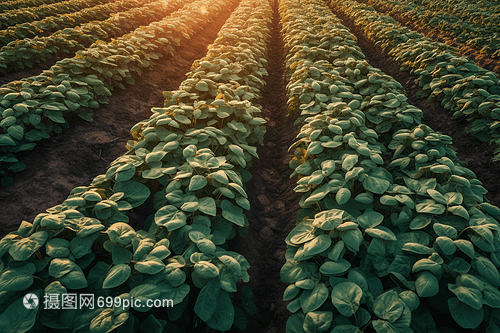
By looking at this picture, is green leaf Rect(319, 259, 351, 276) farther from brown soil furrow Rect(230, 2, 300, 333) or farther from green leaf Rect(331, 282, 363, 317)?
brown soil furrow Rect(230, 2, 300, 333)

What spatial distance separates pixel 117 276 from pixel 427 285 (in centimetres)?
220

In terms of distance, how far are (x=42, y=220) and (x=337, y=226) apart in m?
2.37

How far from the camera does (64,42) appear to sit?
628cm

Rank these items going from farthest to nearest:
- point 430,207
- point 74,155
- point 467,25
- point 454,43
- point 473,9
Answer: point 473,9, point 467,25, point 454,43, point 74,155, point 430,207

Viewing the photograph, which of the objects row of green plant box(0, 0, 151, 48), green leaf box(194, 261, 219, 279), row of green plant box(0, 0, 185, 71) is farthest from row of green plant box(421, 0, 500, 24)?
row of green plant box(0, 0, 151, 48)

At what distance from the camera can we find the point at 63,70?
4.63 metres

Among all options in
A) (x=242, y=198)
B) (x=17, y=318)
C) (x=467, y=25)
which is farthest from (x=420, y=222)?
(x=467, y=25)

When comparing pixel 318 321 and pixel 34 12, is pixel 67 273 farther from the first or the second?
pixel 34 12

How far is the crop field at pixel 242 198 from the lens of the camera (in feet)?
5.48

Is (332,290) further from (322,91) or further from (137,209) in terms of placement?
(322,91)

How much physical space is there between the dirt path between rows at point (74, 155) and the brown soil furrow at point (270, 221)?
1.52 meters

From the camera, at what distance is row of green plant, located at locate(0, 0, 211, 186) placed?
3477 mm

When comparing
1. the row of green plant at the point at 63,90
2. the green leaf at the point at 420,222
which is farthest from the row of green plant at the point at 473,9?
the row of green plant at the point at 63,90

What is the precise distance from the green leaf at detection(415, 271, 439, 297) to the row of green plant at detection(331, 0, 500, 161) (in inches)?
138
